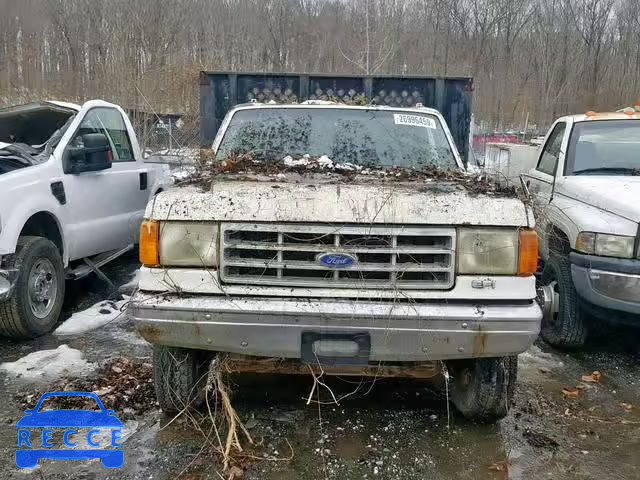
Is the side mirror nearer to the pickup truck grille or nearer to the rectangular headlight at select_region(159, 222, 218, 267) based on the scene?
the rectangular headlight at select_region(159, 222, 218, 267)

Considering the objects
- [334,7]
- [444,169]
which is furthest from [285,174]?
[334,7]

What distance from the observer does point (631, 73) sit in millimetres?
24172

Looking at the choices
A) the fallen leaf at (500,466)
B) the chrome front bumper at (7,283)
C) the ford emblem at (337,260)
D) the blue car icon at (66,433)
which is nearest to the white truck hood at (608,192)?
the fallen leaf at (500,466)

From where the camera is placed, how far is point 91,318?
18.0 feet

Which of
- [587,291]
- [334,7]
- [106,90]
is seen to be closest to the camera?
[587,291]

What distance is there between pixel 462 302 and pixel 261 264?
1.05m

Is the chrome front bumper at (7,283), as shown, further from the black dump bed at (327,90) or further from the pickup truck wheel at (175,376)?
the black dump bed at (327,90)

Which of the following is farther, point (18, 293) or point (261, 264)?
point (18, 293)

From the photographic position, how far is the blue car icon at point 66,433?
3.23 meters

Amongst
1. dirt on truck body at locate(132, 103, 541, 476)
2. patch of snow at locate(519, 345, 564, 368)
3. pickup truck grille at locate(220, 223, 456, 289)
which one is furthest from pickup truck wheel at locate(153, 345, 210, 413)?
patch of snow at locate(519, 345, 564, 368)

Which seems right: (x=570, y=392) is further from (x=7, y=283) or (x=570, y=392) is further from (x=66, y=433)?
(x=7, y=283)

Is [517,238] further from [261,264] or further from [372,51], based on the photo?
[372,51]

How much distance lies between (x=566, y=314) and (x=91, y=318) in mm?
4179

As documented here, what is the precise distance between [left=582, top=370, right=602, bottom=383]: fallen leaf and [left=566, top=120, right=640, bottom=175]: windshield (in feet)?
6.15
